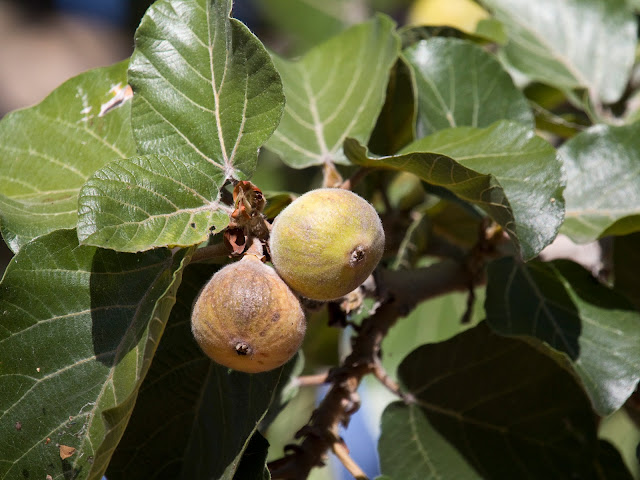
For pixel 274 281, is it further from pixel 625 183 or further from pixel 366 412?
pixel 366 412

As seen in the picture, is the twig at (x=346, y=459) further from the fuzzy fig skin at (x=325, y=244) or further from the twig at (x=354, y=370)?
the fuzzy fig skin at (x=325, y=244)

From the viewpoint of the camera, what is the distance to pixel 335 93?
1.16 metres

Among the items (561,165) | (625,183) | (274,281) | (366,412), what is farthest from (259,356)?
(366,412)

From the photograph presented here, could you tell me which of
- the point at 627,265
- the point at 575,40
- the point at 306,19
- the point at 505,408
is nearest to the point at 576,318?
the point at 505,408

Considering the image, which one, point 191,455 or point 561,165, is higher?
point 561,165

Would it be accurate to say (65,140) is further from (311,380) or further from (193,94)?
(311,380)

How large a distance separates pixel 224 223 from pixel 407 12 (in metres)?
2.19

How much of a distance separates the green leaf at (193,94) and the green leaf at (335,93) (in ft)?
0.71

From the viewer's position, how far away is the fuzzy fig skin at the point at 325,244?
738mm

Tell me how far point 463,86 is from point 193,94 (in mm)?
456

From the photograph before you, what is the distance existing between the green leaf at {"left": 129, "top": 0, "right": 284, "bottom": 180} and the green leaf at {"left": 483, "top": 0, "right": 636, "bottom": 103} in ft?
2.25

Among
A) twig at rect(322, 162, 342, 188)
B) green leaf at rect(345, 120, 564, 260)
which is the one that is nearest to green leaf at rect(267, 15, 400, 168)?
twig at rect(322, 162, 342, 188)

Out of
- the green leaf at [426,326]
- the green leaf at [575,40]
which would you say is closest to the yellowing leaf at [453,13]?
the green leaf at [575,40]

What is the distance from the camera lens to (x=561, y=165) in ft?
2.99
